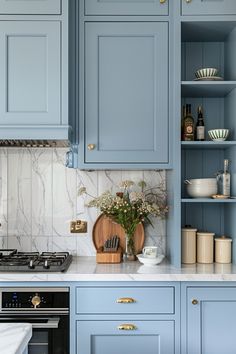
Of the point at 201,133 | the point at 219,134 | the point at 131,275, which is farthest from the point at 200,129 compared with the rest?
the point at 131,275

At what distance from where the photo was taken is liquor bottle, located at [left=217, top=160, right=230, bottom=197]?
2.38 metres

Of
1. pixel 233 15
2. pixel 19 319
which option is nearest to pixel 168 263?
pixel 19 319

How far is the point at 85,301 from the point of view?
6.94 ft

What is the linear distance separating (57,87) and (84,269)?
1.05 metres

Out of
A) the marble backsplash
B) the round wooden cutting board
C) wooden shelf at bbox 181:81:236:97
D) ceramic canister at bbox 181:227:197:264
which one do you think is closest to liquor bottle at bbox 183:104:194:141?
wooden shelf at bbox 181:81:236:97

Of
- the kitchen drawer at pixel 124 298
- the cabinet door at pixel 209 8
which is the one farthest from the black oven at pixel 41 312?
the cabinet door at pixel 209 8

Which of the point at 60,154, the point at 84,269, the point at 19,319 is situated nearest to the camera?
the point at 19,319

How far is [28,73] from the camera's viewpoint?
2279 mm

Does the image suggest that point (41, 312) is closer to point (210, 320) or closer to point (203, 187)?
point (210, 320)

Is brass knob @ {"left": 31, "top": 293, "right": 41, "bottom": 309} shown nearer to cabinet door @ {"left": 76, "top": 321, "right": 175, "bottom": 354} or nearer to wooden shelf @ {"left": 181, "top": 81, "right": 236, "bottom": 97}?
cabinet door @ {"left": 76, "top": 321, "right": 175, "bottom": 354}

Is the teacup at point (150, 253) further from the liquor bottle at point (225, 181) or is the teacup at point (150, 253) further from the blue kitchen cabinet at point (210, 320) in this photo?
the liquor bottle at point (225, 181)

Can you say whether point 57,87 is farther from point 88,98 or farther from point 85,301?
point 85,301

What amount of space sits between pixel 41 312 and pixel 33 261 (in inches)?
11.8

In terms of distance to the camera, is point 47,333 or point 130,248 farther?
point 130,248
